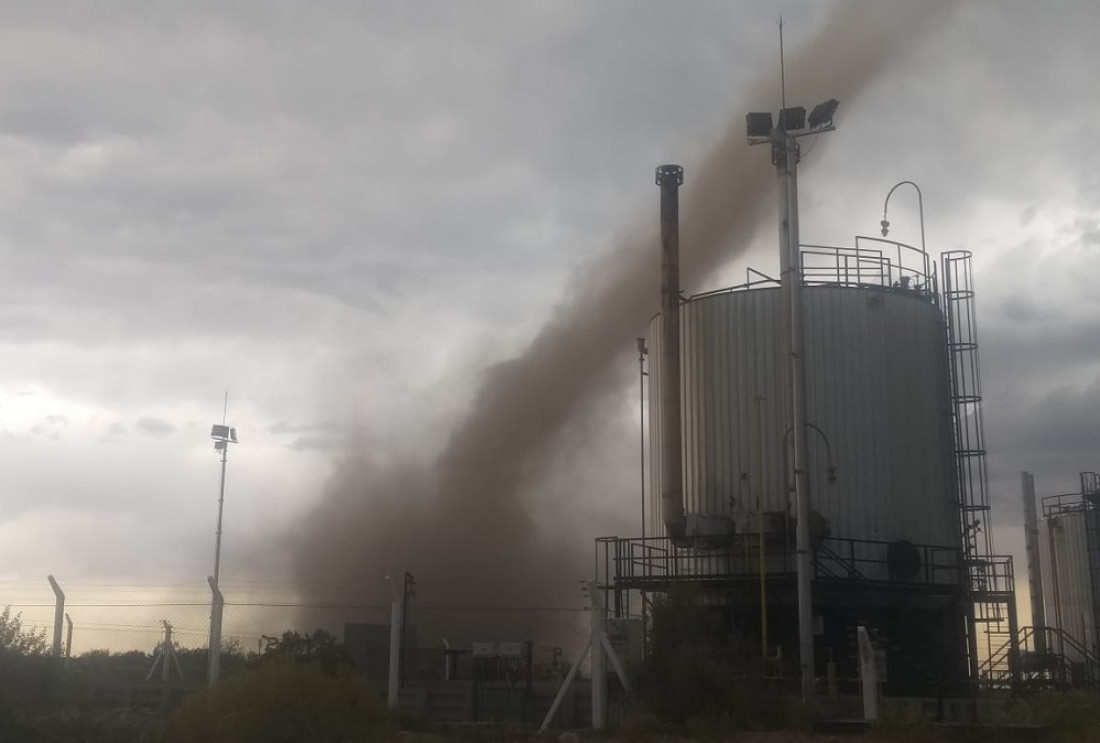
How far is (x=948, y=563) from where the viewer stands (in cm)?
3381

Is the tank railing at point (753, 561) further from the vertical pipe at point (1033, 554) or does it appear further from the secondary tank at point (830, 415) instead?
the vertical pipe at point (1033, 554)

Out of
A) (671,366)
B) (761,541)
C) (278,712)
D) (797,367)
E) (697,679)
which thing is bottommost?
(278,712)

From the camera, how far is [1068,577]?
49.6 meters

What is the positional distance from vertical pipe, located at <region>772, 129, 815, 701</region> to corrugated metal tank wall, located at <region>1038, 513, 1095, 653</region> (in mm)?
23224

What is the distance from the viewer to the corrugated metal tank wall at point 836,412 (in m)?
32.7

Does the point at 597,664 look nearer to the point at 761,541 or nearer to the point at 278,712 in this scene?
the point at 278,712

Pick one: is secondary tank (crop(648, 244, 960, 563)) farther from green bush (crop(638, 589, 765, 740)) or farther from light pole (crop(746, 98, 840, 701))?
green bush (crop(638, 589, 765, 740))

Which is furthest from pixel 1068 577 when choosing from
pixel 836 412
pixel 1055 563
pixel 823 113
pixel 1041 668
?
pixel 823 113

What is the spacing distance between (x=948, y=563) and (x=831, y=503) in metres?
4.40

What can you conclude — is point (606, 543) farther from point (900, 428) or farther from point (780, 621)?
point (900, 428)

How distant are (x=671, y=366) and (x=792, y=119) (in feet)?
26.2

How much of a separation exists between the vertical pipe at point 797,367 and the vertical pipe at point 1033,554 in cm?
2178

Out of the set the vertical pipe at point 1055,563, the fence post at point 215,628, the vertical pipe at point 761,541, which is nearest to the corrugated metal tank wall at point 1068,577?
the vertical pipe at point 1055,563

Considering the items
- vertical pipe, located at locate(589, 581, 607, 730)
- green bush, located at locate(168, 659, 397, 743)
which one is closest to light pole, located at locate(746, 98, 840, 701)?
vertical pipe, located at locate(589, 581, 607, 730)
